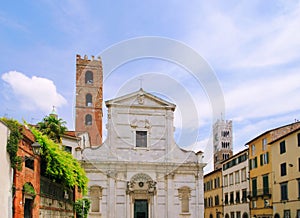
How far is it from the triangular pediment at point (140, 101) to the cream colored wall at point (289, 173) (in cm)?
1033

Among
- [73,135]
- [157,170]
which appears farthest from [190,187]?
[73,135]

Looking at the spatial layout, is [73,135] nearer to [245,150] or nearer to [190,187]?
[190,187]

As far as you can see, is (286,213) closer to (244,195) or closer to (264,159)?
(264,159)

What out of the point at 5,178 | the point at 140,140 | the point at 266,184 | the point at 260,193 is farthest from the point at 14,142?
the point at 260,193

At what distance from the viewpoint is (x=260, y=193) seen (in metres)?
38.9

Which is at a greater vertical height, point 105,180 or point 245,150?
point 245,150

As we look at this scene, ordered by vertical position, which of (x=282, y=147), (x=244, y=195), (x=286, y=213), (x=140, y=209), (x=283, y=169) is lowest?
(x=286, y=213)

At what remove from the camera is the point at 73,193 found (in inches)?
1008

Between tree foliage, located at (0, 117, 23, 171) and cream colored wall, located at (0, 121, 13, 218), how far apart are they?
0.19 metres

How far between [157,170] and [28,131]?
21938 millimetres

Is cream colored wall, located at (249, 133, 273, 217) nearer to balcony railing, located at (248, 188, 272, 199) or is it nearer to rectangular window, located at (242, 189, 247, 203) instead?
balcony railing, located at (248, 188, 272, 199)

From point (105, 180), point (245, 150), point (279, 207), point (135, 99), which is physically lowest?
point (279, 207)

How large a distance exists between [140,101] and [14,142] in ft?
80.6

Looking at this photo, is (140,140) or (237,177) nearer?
(140,140)
